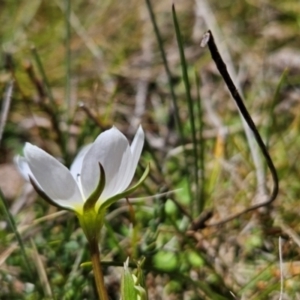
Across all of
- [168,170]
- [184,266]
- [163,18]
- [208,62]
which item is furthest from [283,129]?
[163,18]

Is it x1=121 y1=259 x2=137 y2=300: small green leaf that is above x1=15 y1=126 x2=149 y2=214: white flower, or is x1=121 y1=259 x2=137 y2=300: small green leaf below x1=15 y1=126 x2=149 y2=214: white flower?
below

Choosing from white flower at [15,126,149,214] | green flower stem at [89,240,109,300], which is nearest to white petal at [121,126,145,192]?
white flower at [15,126,149,214]

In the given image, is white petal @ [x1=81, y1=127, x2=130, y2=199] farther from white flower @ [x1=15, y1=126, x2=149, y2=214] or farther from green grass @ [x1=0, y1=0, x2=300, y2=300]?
green grass @ [x1=0, y1=0, x2=300, y2=300]

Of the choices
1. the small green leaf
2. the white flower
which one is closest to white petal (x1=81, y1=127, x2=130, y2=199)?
the white flower

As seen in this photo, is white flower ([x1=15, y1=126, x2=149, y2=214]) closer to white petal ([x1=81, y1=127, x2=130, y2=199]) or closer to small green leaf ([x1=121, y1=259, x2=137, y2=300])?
white petal ([x1=81, y1=127, x2=130, y2=199])

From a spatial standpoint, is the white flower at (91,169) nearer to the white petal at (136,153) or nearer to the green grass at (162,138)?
the white petal at (136,153)

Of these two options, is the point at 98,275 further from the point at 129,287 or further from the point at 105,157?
the point at 105,157

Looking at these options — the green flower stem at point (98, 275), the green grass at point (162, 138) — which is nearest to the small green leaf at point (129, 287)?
the green flower stem at point (98, 275)

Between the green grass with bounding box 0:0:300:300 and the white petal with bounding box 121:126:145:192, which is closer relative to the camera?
the white petal with bounding box 121:126:145:192
